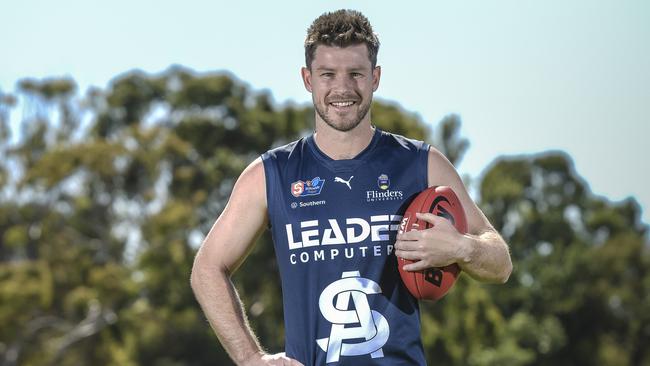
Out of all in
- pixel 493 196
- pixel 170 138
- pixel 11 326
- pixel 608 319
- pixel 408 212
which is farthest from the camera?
pixel 493 196

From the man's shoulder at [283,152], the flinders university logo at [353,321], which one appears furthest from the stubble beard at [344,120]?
the flinders university logo at [353,321]

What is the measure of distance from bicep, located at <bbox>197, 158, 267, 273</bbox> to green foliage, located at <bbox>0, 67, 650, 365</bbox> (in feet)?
88.4

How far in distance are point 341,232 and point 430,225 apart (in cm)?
38

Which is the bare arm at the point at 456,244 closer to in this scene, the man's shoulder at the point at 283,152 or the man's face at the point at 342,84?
the man's face at the point at 342,84

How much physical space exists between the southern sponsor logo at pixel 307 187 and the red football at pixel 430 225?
40 centimetres

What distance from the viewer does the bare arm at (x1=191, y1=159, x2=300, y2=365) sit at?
15.1ft

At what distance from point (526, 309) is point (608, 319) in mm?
3128

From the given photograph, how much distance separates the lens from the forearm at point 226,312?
14.8 ft

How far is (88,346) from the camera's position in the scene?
34000 mm

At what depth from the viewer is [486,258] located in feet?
14.6

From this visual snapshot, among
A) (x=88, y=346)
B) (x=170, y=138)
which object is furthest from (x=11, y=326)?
(x=170, y=138)

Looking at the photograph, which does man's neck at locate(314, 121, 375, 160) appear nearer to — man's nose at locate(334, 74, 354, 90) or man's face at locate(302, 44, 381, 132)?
man's face at locate(302, 44, 381, 132)

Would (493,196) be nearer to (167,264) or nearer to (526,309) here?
(526,309)

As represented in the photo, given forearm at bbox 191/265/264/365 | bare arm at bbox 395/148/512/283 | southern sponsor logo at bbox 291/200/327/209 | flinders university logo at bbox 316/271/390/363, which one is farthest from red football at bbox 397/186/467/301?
forearm at bbox 191/265/264/365
